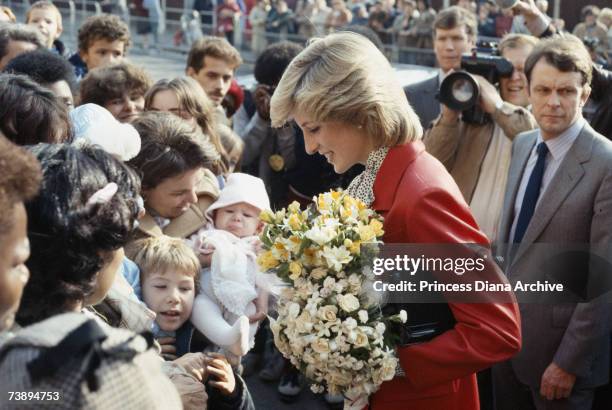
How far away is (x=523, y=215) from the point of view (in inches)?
158

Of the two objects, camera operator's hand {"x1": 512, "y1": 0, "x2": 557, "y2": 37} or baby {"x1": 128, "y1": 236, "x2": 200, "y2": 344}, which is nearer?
baby {"x1": 128, "y1": 236, "x2": 200, "y2": 344}

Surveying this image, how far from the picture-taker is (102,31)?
6.24 metres

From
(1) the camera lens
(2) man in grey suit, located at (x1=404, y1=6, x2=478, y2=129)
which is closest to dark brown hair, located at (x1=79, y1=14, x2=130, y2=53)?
(2) man in grey suit, located at (x1=404, y1=6, x2=478, y2=129)

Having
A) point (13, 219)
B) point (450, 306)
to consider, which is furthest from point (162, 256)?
point (13, 219)

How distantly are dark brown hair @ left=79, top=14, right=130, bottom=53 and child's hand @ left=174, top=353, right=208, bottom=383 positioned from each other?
4.14 metres

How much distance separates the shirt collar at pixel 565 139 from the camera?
3904 mm

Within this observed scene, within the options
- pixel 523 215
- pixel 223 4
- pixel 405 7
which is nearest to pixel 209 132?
pixel 523 215

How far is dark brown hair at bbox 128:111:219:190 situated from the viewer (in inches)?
146

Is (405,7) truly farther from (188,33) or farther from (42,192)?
(42,192)

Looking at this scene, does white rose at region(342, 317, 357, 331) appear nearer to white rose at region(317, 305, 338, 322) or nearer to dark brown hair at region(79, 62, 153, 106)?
white rose at region(317, 305, 338, 322)

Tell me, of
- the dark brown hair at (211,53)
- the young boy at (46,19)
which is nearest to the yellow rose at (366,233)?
the dark brown hair at (211,53)

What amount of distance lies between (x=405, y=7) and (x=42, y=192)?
16.7 metres

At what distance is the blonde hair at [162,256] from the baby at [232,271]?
0.13 m

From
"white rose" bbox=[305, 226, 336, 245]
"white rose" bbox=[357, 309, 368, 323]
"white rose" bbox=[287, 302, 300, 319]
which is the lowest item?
"white rose" bbox=[287, 302, 300, 319]
